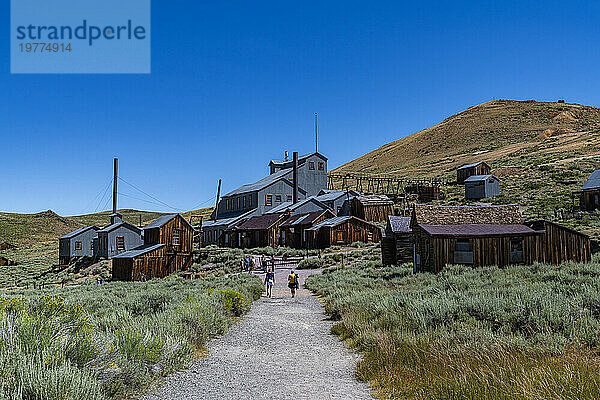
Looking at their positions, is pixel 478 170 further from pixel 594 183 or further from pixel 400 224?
pixel 400 224

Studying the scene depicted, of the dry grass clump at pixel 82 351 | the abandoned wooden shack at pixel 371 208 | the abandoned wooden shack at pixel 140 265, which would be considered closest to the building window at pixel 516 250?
the dry grass clump at pixel 82 351

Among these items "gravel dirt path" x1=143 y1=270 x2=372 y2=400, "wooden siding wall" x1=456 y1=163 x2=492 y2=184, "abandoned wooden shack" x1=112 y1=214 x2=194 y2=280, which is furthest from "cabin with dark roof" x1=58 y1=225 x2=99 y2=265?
"wooden siding wall" x1=456 y1=163 x2=492 y2=184

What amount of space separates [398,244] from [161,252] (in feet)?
58.7

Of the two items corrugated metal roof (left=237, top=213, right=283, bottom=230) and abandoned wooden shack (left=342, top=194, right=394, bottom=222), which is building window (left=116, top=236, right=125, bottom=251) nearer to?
corrugated metal roof (left=237, top=213, right=283, bottom=230)

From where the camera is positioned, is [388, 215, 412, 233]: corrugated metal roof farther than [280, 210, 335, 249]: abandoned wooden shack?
No

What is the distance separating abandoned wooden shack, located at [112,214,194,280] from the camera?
33.3 m

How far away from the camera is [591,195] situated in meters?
43.5

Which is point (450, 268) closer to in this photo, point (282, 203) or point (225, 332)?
point (225, 332)

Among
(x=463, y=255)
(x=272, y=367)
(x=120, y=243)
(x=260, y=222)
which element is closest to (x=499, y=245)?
(x=463, y=255)

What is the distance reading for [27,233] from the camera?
284 feet

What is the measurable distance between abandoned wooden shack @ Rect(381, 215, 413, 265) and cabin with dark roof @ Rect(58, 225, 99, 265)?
33.2m

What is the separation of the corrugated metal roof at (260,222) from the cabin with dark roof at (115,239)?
11851 millimetres

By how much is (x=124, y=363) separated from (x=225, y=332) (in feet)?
18.8

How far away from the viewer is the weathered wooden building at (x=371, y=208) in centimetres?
5147
